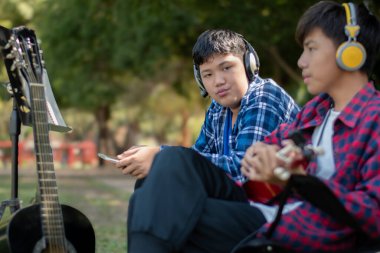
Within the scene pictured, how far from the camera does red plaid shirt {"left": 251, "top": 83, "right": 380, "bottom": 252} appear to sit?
2570mm

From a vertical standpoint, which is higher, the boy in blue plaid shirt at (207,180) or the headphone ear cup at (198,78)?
the headphone ear cup at (198,78)

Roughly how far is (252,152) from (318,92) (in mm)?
454

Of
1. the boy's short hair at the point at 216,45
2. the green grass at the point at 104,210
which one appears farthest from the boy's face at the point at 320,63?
the green grass at the point at 104,210

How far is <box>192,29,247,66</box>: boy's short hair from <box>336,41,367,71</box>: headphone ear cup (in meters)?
1.11

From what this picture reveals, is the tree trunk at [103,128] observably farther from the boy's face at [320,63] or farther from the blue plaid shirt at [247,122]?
the boy's face at [320,63]

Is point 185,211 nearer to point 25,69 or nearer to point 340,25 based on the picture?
point 340,25

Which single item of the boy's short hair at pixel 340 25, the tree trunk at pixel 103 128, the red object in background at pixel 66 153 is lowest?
the red object in background at pixel 66 153

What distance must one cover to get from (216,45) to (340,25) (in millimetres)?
1064

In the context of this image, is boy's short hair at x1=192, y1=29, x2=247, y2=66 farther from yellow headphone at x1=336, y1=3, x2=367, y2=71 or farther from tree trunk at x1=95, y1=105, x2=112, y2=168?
tree trunk at x1=95, y1=105, x2=112, y2=168

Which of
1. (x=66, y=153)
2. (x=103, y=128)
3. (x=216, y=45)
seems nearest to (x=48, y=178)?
(x=216, y=45)

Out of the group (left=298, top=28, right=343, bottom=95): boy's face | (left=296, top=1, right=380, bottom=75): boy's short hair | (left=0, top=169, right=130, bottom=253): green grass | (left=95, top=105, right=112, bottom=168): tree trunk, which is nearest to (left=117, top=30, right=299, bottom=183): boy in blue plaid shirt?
(left=298, top=28, right=343, bottom=95): boy's face

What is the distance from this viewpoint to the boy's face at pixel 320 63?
9.25 ft

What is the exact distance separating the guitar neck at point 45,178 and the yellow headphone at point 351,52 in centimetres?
138

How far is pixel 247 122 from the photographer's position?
11.8ft
